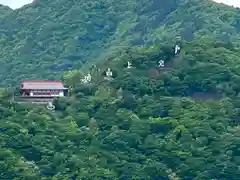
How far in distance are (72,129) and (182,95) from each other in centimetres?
1193

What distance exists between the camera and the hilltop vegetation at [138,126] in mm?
79688

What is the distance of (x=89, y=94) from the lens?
301 ft

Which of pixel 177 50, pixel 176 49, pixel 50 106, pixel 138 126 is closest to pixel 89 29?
pixel 177 50

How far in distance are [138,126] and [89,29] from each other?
64.3m

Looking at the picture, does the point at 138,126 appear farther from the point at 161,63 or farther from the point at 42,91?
the point at 161,63

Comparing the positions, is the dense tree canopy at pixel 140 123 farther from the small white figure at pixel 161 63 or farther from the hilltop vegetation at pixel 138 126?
the small white figure at pixel 161 63

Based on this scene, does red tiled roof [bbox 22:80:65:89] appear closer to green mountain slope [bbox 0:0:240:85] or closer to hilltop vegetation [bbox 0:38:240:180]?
hilltop vegetation [bbox 0:38:240:180]

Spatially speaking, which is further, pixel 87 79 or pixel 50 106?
pixel 87 79

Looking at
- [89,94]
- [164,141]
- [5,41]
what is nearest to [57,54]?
[5,41]

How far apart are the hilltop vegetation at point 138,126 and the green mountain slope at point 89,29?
3581cm

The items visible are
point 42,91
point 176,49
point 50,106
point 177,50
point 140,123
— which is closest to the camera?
point 140,123

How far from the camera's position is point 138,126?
8512 cm

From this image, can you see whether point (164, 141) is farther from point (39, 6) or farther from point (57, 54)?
point (39, 6)

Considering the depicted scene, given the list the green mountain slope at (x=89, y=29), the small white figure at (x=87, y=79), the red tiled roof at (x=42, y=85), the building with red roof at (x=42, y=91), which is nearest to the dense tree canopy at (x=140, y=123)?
the small white figure at (x=87, y=79)
